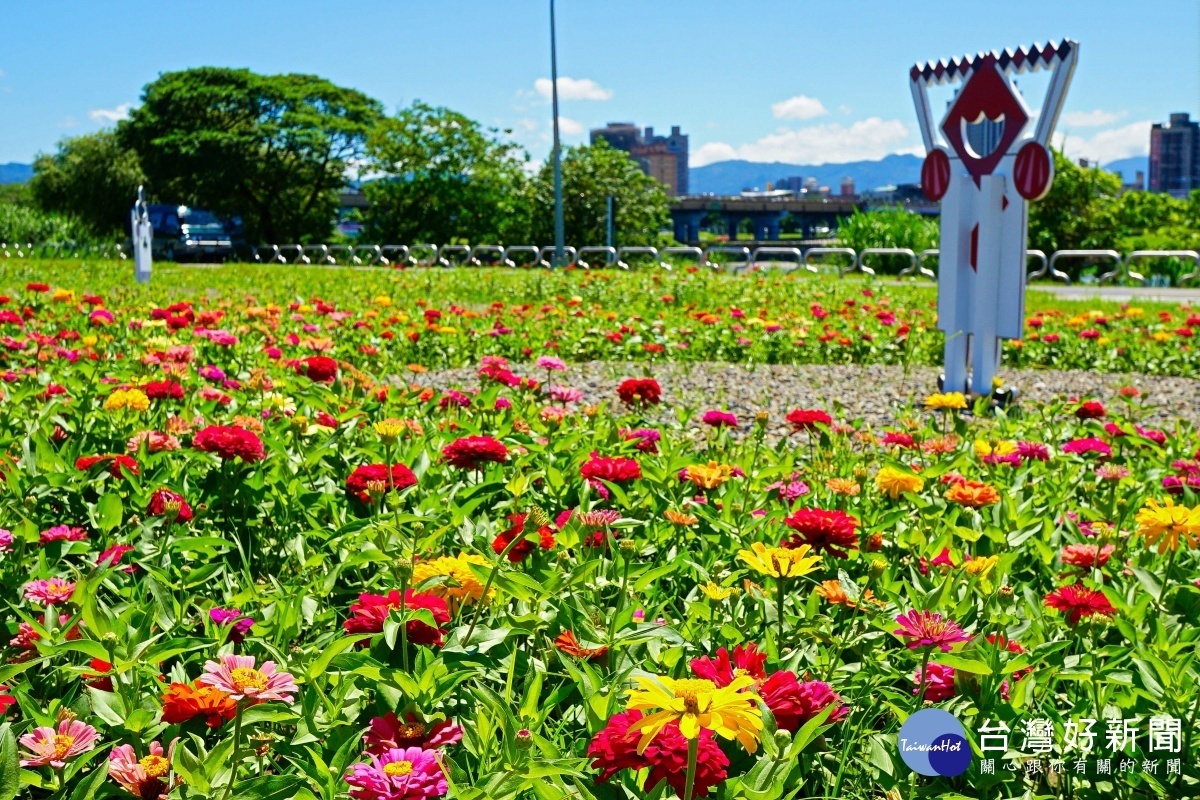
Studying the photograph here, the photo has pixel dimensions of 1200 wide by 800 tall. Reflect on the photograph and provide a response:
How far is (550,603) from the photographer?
1.96 m

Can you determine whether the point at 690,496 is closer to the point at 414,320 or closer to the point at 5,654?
the point at 5,654

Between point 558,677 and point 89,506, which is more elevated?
point 89,506

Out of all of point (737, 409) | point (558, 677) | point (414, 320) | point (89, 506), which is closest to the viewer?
point (558, 677)

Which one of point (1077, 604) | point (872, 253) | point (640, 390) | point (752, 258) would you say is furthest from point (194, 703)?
point (752, 258)

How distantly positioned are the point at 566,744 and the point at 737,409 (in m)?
3.38

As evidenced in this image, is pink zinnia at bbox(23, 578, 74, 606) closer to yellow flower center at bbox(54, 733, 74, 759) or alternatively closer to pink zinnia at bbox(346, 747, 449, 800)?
yellow flower center at bbox(54, 733, 74, 759)

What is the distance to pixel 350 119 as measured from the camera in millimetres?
37156

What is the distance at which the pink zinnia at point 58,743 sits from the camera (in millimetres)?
1400

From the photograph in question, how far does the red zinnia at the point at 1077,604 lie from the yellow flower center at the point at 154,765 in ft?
4.70

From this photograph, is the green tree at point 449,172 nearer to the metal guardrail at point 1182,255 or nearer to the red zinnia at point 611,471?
the metal guardrail at point 1182,255

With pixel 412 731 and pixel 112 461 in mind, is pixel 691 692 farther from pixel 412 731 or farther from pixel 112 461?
pixel 112 461

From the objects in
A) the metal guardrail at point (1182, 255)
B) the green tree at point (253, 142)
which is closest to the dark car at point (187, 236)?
the green tree at point (253, 142)

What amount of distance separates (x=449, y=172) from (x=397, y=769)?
30488 millimetres

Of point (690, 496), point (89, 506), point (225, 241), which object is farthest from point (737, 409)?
point (225, 241)
